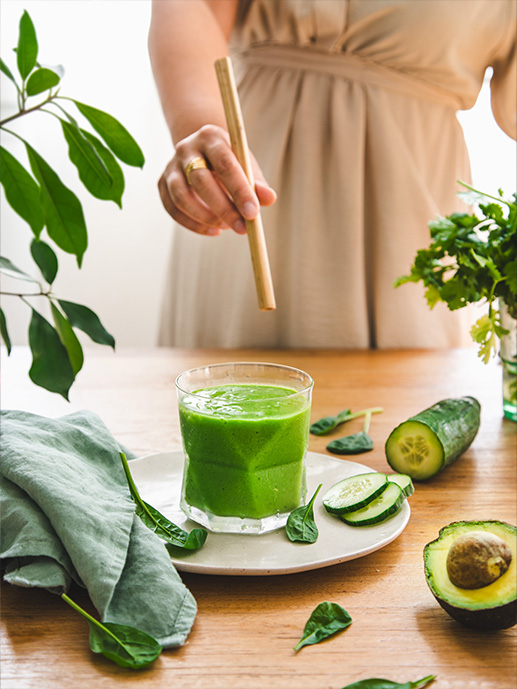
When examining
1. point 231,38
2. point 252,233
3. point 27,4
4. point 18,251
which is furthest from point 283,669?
point 27,4

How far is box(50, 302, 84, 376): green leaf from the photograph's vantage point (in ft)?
2.24

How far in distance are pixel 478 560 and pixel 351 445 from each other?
49 centimetres

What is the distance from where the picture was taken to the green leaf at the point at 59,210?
722 mm

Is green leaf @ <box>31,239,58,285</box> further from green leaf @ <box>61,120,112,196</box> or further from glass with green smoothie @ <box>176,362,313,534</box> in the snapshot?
glass with green smoothie @ <box>176,362,313,534</box>

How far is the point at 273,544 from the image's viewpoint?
0.75m

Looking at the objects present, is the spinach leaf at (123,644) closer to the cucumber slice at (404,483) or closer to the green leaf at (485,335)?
the cucumber slice at (404,483)

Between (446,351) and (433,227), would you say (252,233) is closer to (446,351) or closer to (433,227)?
(433,227)

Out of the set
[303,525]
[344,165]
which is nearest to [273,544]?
[303,525]

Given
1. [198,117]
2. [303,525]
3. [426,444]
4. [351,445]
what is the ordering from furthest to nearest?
[198,117] → [351,445] → [426,444] → [303,525]

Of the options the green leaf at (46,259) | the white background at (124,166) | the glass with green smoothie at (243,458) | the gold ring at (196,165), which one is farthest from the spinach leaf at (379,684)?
the white background at (124,166)

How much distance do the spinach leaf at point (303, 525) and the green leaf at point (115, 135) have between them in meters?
0.42

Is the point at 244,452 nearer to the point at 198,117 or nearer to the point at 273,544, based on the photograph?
the point at 273,544

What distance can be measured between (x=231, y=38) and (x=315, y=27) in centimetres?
27

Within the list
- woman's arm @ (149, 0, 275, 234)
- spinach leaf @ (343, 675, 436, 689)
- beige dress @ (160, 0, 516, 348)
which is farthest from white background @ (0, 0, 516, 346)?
spinach leaf @ (343, 675, 436, 689)
